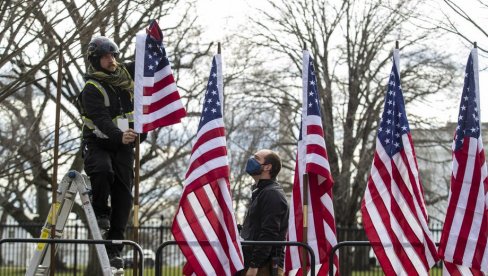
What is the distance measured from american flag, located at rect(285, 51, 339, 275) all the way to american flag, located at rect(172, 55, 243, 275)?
75cm

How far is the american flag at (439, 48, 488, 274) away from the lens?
30.5 ft

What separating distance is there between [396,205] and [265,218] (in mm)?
1174

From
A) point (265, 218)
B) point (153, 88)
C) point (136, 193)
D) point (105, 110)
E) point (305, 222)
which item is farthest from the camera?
point (265, 218)

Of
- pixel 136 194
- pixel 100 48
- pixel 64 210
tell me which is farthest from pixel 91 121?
pixel 136 194

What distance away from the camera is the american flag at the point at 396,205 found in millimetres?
9227

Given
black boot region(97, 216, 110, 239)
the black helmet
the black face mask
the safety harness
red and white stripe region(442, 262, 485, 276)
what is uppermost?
the black helmet

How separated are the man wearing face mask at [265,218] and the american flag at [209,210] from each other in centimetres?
47

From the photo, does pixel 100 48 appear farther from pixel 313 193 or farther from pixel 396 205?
pixel 396 205

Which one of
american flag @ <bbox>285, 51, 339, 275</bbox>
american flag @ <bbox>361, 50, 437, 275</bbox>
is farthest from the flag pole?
american flag @ <bbox>361, 50, 437, 275</bbox>

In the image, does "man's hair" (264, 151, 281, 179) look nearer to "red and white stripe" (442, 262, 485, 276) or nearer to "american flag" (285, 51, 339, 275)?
"american flag" (285, 51, 339, 275)

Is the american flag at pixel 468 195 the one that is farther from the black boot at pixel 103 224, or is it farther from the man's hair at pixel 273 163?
the black boot at pixel 103 224

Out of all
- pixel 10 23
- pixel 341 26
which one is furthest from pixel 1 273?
pixel 10 23

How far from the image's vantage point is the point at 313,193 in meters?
9.47

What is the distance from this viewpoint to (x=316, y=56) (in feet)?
105
